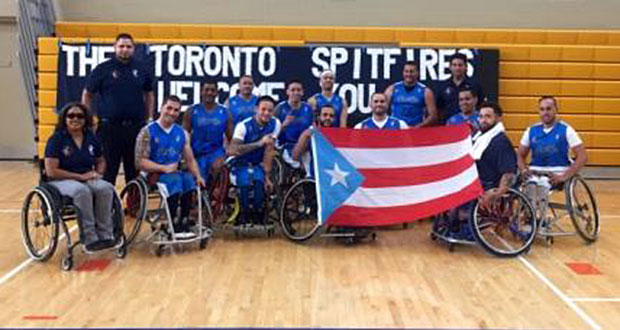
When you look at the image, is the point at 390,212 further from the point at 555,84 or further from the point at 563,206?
the point at 555,84

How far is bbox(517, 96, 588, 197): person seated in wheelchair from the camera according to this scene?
535 centimetres

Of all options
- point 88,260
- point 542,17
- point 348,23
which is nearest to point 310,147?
point 88,260

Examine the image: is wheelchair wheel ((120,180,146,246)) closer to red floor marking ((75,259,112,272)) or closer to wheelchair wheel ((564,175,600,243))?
red floor marking ((75,259,112,272))

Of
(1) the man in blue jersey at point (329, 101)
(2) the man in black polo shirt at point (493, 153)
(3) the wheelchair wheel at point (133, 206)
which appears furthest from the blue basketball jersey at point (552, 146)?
(3) the wheelchair wheel at point (133, 206)

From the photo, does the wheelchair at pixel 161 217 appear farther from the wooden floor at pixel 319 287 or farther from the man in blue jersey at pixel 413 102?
the man in blue jersey at pixel 413 102

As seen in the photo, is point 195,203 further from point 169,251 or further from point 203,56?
point 203,56

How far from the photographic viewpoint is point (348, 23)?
9602 millimetres

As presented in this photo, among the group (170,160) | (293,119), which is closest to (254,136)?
(293,119)

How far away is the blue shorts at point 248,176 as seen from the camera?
536 centimetres

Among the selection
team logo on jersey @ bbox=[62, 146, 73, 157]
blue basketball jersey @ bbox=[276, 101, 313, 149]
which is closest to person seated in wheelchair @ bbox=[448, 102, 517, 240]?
blue basketball jersey @ bbox=[276, 101, 313, 149]

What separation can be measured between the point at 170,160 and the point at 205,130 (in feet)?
2.34

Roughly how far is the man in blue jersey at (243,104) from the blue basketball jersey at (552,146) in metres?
2.25

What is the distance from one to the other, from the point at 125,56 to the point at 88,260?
169 cm

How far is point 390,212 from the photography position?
207 inches
